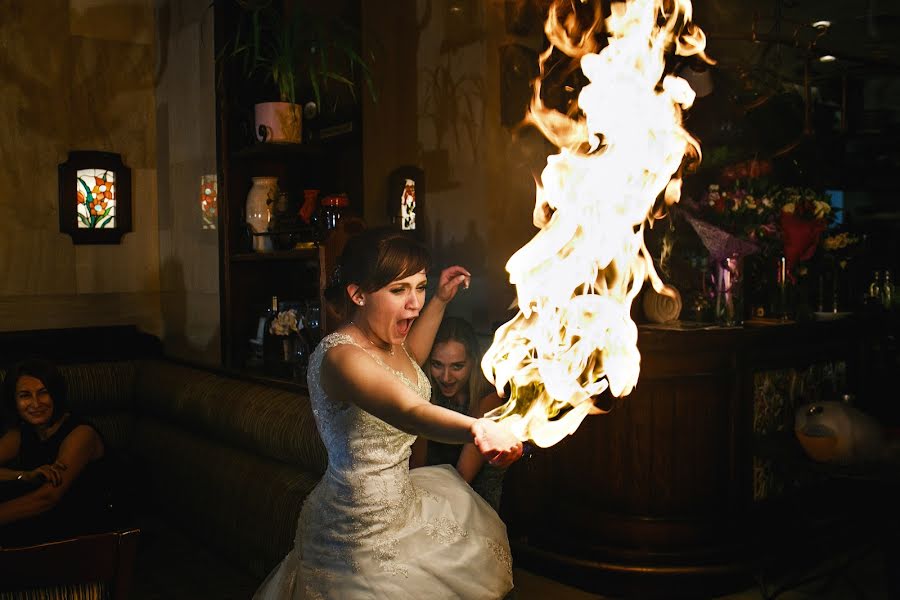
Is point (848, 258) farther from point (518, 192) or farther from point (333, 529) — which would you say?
point (333, 529)

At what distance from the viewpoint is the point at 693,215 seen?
4.12 meters

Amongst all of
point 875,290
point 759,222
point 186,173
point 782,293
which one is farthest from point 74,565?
point 875,290

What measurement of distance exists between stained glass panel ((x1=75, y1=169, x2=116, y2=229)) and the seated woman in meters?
2.05

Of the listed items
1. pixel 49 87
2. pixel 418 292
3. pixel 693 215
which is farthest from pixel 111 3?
pixel 418 292

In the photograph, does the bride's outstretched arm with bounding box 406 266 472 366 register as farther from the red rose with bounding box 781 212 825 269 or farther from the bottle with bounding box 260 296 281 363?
the red rose with bounding box 781 212 825 269

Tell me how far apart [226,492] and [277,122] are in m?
1.83

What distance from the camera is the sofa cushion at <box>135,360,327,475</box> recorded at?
11.2ft

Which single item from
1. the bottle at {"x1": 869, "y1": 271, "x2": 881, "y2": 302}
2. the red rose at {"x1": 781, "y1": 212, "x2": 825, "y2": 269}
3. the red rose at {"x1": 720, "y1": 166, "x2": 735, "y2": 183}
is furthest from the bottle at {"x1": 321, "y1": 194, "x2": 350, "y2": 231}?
the bottle at {"x1": 869, "y1": 271, "x2": 881, "y2": 302}

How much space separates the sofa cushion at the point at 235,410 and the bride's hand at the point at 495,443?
1661 millimetres

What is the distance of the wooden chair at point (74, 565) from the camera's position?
1.61m

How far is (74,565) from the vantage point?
64.4 inches

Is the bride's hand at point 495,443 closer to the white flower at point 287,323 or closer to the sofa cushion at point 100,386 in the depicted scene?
the white flower at point 287,323

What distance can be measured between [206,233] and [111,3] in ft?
5.84

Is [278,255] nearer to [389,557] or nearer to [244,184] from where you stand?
[244,184]
